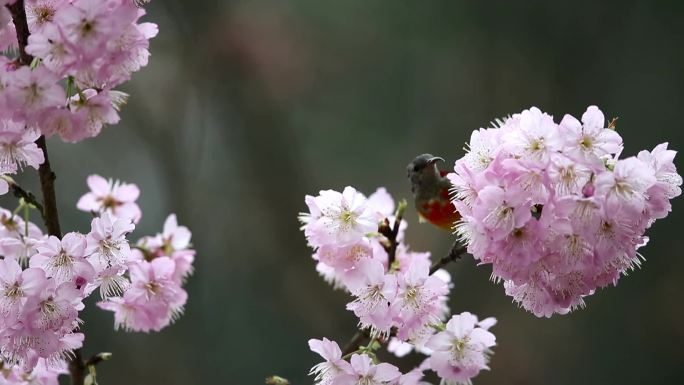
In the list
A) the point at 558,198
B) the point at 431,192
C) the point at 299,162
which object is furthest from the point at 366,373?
the point at 299,162

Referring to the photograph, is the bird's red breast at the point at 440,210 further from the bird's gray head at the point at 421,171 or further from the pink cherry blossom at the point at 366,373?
the pink cherry blossom at the point at 366,373

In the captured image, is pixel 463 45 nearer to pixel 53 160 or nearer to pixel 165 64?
pixel 165 64

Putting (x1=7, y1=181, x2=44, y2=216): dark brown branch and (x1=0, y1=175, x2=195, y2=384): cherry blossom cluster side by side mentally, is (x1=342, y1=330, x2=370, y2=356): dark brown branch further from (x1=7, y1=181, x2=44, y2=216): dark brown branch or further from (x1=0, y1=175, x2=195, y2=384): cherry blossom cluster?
(x1=7, y1=181, x2=44, y2=216): dark brown branch

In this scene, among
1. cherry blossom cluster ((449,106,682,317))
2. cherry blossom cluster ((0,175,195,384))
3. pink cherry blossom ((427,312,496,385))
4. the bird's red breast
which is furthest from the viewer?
the bird's red breast

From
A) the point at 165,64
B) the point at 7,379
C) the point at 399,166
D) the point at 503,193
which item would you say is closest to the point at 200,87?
the point at 165,64

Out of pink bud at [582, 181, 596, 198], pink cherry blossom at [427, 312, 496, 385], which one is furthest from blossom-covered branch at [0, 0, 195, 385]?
pink bud at [582, 181, 596, 198]

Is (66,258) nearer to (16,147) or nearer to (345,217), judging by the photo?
(16,147)

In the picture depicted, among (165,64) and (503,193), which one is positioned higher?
(165,64)
